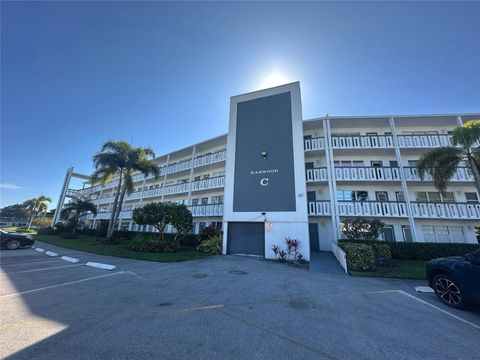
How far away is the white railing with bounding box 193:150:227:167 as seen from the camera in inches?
798

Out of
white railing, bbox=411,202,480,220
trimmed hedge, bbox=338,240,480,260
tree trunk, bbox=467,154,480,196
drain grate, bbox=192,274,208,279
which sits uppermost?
tree trunk, bbox=467,154,480,196

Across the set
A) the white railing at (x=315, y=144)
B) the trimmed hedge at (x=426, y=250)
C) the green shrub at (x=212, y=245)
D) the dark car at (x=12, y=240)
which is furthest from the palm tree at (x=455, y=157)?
the dark car at (x=12, y=240)

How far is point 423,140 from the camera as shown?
1538 centimetres

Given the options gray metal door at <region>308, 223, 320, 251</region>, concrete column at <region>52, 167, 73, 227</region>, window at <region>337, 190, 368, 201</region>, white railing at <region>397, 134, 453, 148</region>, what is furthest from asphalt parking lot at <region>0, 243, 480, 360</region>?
concrete column at <region>52, 167, 73, 227</region>

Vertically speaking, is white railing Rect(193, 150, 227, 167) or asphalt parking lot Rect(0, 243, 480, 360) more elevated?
white railing Rect(193, 150, 227, 167)

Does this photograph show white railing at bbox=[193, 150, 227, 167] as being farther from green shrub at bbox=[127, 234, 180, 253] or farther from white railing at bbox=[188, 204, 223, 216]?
green shrub at bbox=[127, 234, 180, 253]

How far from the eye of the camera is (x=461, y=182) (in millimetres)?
14195

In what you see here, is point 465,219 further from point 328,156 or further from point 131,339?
point 131,339

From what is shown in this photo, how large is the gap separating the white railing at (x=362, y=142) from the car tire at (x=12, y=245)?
28.4 m

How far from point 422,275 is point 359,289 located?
449 centimetres

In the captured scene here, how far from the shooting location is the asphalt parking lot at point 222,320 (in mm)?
3330

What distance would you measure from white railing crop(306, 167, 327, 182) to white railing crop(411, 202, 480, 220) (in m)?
6.54

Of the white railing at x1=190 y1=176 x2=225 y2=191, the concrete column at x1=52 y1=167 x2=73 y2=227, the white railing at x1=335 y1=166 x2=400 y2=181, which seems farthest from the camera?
the concrete column at x1=52 y1=167 x2=73 y2=227

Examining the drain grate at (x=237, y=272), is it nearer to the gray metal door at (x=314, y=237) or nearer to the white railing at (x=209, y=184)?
the gray metal door at (x=314, y=237)
